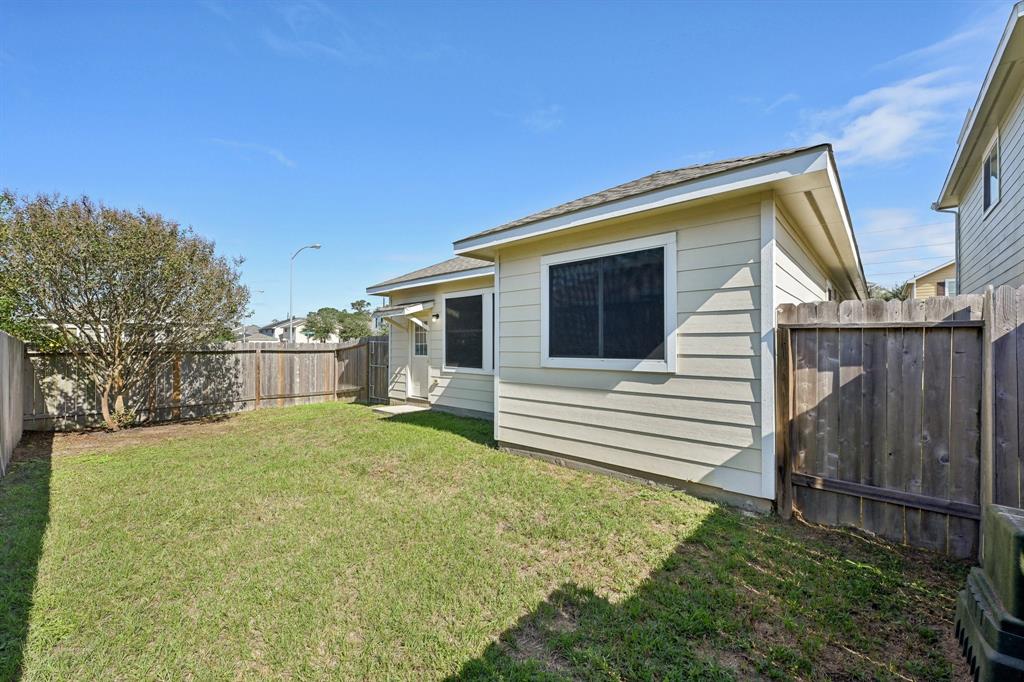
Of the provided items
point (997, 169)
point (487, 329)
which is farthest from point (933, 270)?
point (487, 329)

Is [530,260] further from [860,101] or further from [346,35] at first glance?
[860,101]

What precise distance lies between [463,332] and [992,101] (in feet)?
27.4

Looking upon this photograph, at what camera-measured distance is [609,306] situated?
4484 mm

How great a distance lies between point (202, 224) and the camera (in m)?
7.81

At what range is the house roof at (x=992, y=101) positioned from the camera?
418 centimetres

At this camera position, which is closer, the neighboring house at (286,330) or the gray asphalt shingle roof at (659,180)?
the gray asphalt shingle roof at (659,180)

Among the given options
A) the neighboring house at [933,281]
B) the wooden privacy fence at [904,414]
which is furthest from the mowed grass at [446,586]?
the neighboring house at [933,281]

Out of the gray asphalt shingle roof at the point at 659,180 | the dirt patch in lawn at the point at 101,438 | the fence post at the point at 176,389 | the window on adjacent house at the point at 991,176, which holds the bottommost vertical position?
the dirt patch in lawn at the point at 101,438

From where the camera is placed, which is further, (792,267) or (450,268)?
(450,268)

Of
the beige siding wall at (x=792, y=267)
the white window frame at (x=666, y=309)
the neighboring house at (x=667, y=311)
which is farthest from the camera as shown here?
the white window frame at (x=666, y=309)

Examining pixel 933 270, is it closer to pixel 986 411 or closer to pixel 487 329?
pixel 487 329

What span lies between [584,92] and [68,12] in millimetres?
7893

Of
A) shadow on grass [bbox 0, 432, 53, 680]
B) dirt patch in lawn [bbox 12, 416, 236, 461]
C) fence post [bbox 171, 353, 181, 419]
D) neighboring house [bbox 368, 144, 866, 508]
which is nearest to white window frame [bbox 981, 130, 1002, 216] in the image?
neighboring house [bbox 368, 144, 866, 508]

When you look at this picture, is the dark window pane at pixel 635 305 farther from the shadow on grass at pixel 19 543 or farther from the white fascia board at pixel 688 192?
the shadow on grass at pixel 19 543
